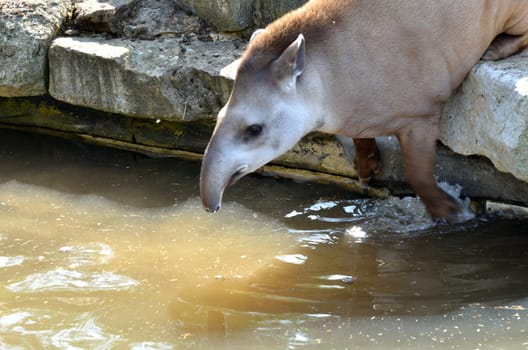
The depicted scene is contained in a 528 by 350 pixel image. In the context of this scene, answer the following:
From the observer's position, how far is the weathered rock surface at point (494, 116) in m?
4.97

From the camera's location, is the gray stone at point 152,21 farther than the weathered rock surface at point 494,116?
Yes

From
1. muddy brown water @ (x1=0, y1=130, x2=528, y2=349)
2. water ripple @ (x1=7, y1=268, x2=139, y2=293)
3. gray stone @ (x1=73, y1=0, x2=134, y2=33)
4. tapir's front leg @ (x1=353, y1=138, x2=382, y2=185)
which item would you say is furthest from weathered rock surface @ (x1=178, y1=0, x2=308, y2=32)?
water ripple @ (x1=7, y1=268, x2=139, y2=293)

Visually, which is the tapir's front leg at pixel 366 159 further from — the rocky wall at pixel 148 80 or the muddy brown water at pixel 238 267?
the muddy brown water at pixel 238 267

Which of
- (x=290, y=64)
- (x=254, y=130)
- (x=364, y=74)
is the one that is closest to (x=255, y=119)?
(x=254, y=130)

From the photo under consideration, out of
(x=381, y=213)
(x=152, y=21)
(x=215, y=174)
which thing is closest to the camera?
(x=215, y=174)

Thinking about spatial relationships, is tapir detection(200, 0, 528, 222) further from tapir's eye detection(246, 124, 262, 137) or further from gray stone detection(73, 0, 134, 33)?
gray stone detection(73, 0, 134, 33)

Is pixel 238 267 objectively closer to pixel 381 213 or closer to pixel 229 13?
pixel 381 213

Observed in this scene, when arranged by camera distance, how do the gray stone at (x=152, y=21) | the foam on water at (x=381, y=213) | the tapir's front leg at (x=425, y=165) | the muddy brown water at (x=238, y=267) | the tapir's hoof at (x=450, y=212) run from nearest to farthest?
the muddy brown water at (x=238, y=267), the tapir's front leg at (x=425, y=165), the tapir's hoof at (x=450, y=212), the foam on water at (x=381, y=213), the gray stone at (x=152, y=21)

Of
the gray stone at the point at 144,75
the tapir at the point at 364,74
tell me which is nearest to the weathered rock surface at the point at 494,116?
the tapir at the point at 364,74

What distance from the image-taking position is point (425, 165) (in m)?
5.50

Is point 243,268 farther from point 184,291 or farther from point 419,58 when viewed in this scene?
point 419,58

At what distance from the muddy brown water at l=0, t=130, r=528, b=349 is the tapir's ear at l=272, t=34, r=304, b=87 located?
1.14 meters

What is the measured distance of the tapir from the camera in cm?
508

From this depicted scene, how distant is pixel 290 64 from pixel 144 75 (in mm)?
1766
